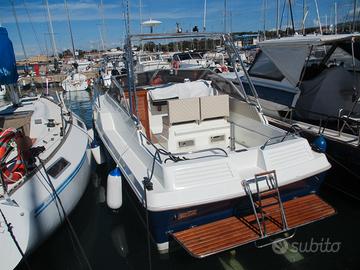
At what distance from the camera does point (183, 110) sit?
5.52 metres

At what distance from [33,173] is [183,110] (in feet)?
8.25

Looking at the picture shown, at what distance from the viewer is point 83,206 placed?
571 cm

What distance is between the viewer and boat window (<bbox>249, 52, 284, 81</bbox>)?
7.69m

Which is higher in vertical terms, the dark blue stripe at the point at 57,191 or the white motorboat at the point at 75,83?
the dark blue stripe at the point at 57,191

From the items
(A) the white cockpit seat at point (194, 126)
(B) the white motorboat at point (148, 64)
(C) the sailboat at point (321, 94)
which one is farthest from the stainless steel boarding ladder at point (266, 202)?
(B) the white motorboat at point (148, 64)

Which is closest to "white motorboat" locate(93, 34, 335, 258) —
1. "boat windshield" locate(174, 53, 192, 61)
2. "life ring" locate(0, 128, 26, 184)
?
"life ring" locate(0, 128, 26, 184)

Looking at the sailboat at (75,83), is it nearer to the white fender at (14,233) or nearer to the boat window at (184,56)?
the boat window at (184,56)

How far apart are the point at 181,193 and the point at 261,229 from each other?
999mm

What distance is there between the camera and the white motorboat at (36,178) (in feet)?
11.1

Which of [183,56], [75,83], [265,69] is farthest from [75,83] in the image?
[265,69]

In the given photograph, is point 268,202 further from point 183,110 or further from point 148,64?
point 148,64

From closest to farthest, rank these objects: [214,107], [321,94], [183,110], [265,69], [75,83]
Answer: [183,110] < [214,107] < [321,94] < [265,69] < [75,83]

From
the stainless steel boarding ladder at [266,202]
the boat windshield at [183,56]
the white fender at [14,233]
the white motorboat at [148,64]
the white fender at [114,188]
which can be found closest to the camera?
the white fender at [14,233]

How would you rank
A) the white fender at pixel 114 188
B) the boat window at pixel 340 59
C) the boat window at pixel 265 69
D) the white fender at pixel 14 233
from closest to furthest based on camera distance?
the white fender at pixel 14 233, the white fender at pixel 114 188, the boat window at pixel 340 59, the boat window at pixel 265 69
